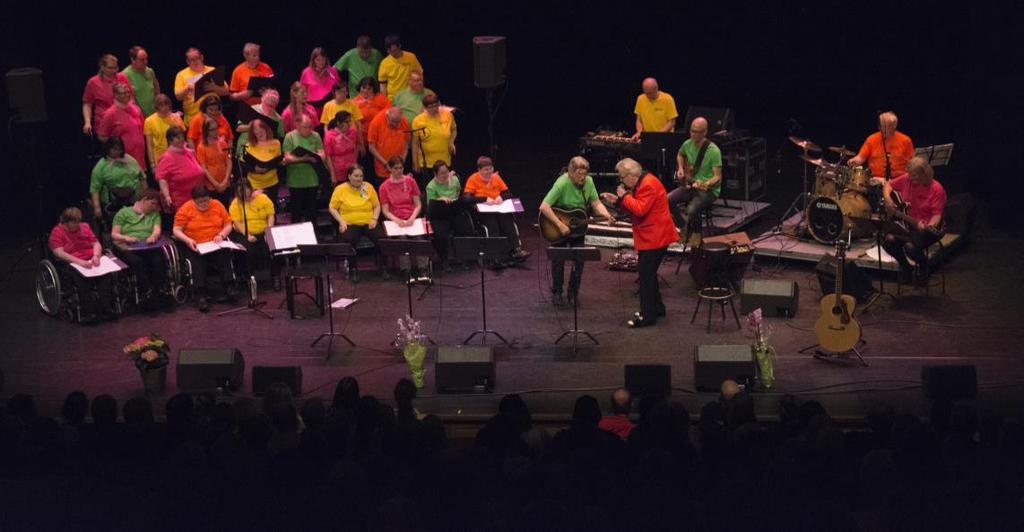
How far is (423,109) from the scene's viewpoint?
16.2 metres

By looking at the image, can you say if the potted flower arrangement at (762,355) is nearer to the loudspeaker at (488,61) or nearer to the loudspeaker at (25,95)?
the loudspeaker at (488,61)

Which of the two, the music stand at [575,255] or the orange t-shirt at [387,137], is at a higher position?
the orange t-shirt at [387,137]

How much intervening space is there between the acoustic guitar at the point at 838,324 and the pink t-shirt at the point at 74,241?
667cm

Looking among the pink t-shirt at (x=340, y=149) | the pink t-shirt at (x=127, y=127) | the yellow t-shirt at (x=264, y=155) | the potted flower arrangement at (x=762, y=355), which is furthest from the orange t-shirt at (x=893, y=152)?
the pink t-shirt at (x=127, y=127)

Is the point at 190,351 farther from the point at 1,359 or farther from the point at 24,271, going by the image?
the point at 24,271

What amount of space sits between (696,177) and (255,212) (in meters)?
4.51

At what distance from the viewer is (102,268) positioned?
13.4 metres

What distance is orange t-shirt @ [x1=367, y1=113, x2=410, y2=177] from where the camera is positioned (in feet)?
51.4

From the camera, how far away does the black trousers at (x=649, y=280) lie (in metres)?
12.9

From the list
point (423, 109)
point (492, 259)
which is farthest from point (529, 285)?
point (423, 109)

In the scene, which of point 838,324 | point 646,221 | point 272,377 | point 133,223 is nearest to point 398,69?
point 133,223

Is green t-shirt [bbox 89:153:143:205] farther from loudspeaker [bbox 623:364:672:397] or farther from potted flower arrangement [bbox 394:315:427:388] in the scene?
loudspeaker [bbox 623:364:672:397]

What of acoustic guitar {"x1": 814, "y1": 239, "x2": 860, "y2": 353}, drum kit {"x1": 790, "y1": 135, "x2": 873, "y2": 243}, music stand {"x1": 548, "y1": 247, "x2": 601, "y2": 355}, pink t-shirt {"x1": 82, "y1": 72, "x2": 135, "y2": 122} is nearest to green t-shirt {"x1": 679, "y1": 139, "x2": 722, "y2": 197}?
drum kit {"x1": 790, "y1": 135, "x2": 873, "y2": 243}

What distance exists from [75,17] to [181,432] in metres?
9.96
